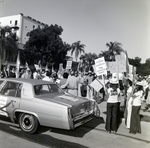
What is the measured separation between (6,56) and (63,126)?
37647mm

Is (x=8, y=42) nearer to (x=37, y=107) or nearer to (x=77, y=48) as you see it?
(x=77, y=48)

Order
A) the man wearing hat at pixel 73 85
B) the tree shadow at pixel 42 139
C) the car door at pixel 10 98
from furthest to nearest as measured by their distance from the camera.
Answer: the man wearing hat at pixel 73 85
the car door at pixel 10 98
the tree shadow at pixel 42 139

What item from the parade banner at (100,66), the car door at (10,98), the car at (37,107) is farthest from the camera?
the parade banner at (100,66)

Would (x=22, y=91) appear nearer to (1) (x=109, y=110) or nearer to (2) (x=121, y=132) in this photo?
(1) (x=109, y=110)

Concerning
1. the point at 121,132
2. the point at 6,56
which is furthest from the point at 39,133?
the point at 6,56

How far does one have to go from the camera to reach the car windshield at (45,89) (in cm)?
516

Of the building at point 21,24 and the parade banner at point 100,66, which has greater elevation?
the building at point 21,24

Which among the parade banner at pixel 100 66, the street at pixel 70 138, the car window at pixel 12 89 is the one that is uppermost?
the parade banner at pixel 100 66

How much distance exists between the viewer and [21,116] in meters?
4.91

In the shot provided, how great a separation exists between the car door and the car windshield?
468mm

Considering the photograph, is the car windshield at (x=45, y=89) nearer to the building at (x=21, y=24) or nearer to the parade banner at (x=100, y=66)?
the parade banner at (x=100, y=66)

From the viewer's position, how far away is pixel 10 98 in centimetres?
508

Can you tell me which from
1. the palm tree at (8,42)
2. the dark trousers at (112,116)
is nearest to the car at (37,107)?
the dark trousers at (112,116)

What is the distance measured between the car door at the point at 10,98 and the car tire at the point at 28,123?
31 centimetres
